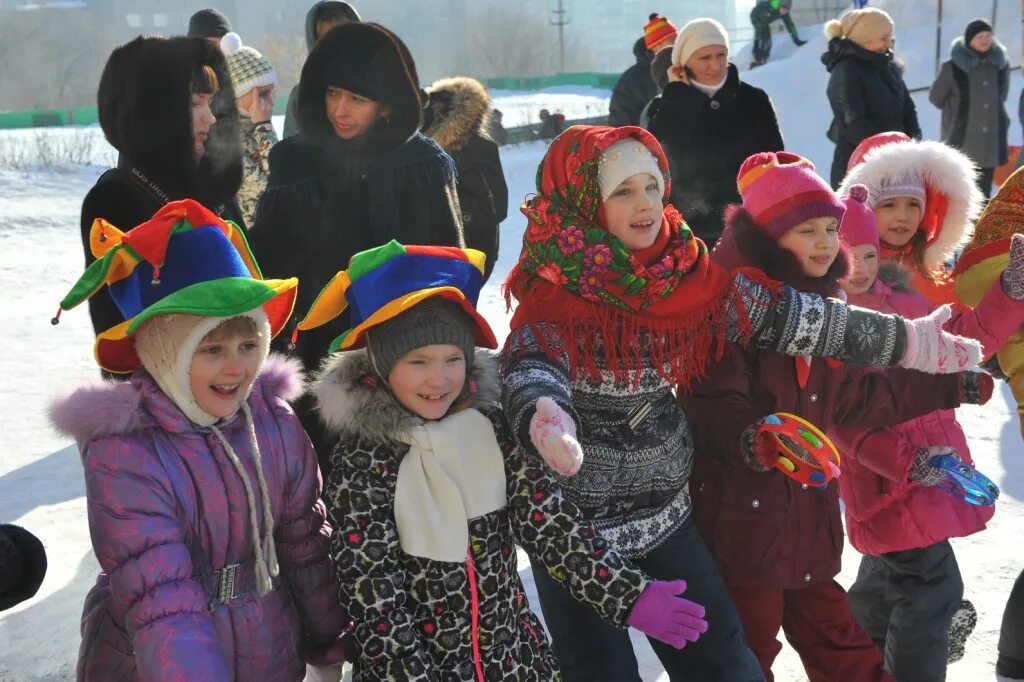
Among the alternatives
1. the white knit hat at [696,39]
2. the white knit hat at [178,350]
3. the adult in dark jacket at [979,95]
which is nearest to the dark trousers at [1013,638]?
the white knit hat at [178,350]

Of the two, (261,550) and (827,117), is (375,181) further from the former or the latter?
(827,117)

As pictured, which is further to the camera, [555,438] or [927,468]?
[927,468]

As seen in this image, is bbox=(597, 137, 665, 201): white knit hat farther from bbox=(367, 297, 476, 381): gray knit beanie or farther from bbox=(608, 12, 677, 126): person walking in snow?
bbox=(608, 12, 677, 126): person walking in snow

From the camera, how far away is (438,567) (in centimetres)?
233

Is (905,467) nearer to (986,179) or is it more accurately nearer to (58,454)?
(58,454)

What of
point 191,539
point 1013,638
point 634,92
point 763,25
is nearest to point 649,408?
point 191,539

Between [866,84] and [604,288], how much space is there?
4650 mm

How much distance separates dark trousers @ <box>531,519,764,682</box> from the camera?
257 centimetres

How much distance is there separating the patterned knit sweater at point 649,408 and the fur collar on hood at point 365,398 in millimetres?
90

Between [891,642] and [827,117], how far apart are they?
15.4 metres

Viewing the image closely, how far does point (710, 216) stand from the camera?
4.94 meters

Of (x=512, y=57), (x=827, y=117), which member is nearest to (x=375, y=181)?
(x=827, y=117)

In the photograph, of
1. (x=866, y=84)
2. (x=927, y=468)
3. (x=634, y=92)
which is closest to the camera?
(x=927, y=468)

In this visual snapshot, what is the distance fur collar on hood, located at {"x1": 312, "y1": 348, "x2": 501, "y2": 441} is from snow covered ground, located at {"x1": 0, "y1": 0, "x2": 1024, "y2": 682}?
535mm
